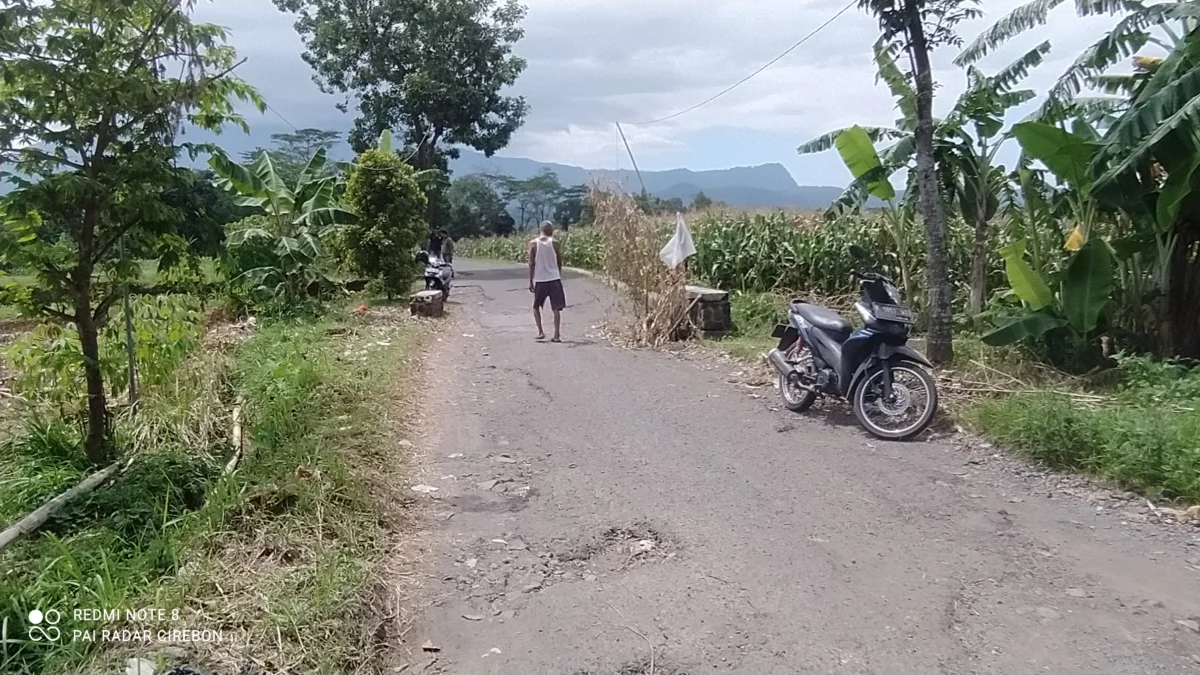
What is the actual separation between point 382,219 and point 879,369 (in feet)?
38.6

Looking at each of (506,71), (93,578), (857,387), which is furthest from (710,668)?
(506,71)

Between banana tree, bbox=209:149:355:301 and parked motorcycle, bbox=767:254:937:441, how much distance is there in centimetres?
886

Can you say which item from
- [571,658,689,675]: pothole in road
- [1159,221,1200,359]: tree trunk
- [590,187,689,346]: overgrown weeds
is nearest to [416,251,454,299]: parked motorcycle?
[590,187,689,346]: overgrown weeds

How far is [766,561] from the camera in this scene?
4727 millimetres

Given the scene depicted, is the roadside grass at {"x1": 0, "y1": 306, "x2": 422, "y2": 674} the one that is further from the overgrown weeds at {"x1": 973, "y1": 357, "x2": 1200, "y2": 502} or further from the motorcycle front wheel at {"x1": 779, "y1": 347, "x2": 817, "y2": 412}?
the overgrown weeds at {"x1": 973, "y1": 357, "x2": 1200, "y2": 502}

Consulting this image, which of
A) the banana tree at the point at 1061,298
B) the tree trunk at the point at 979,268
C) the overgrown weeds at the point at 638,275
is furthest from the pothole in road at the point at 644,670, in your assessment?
the tree trunk at the point at 979,268

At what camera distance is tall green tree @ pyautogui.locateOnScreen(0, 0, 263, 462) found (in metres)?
5.13

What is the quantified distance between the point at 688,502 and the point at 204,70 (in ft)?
13.4

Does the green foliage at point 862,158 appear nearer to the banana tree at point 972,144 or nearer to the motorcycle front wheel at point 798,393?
the banana tree at point 972,144

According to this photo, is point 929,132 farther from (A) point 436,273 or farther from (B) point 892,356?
(A) point 436,273

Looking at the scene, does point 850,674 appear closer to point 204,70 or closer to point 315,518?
point 315,518

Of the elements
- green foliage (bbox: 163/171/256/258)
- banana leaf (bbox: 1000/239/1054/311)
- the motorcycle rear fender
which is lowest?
the motorcycle rear fender

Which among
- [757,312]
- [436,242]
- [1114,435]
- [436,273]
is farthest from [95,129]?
[436,242]

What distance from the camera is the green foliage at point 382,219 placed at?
1684 centimetres
